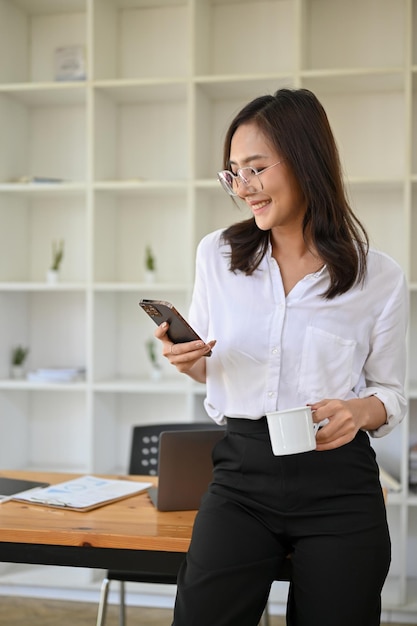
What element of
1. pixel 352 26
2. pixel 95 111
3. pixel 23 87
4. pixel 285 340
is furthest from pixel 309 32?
pixel 285 340

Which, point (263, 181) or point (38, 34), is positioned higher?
point (38, 34)

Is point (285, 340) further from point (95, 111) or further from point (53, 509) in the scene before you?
point (95, 111)

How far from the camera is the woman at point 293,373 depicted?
1.63 metres

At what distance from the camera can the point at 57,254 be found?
395 centimetres

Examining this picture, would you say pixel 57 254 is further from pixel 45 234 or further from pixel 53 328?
pixel 53 328

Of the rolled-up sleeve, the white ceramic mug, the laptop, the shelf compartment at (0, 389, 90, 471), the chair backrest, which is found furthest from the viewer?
the shelf compartment at (0, 389, 90, 471)

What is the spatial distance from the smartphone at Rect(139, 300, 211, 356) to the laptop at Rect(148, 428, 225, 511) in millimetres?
305

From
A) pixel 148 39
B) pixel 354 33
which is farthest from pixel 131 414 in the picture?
pixel 354 33

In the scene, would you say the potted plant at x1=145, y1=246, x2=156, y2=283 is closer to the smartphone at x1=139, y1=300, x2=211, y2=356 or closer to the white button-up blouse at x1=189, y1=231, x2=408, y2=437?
the white button-up blouse at x1=189, y1=231, x2=408, y2=437

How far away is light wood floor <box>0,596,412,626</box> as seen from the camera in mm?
3494

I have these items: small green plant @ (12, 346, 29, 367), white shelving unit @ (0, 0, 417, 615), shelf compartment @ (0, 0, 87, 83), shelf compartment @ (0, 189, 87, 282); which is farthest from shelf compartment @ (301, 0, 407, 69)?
small green plant @ (12, 346, 29, 367)

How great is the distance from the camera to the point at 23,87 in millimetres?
3744

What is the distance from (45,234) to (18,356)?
621 mm

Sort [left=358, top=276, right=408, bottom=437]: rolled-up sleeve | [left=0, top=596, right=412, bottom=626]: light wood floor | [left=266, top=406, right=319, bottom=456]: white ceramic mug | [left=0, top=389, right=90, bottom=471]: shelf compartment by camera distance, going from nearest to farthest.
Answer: [left=266, top=406, right=319, bottom=456]: white ceramic mug
[left=358, top=276, right=408, bottom=437]: rolled-up sleeve
[left=0, top=596, right=412, bottom=626]: light wood floor
[left=0, top=389, right=90, bottom=471]: shelf compartment
